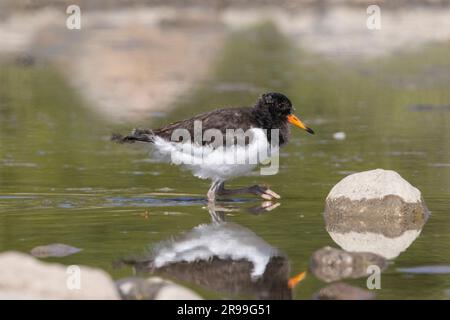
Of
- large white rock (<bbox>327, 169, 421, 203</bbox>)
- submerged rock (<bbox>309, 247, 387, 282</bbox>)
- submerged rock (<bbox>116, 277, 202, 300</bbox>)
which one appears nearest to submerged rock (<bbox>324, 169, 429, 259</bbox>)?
large white rock (<bbox>327, 169, 421, 203</bbox>)

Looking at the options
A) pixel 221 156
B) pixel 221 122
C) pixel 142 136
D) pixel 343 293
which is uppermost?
pixel 221 122

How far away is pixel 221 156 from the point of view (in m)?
14.2

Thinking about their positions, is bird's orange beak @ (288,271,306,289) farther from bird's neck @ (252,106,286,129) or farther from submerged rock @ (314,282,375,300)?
bird's neck @ (252,106,286,129)

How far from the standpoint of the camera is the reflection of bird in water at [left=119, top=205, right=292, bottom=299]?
1063cm

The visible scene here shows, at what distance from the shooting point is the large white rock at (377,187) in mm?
13539

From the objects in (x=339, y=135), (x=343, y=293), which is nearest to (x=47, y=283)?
(x=343, y=293)

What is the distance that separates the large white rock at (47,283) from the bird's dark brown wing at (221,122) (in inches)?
191

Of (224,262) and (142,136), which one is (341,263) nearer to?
(224,262)

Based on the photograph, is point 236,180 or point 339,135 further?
point 339,135

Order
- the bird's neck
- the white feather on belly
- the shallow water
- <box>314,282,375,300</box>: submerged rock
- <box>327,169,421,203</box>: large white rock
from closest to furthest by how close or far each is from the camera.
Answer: <box>314,282,375,300</box>: submerged rock
the shallow water
<box>327,169,421,203</box>: large white rock
the white feather on belly
the bird's neck

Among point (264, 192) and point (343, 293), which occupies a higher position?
point (264, 192)

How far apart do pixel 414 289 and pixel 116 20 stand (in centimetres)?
3818

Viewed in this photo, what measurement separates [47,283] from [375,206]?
206 inches

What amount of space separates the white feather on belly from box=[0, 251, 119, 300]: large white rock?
4634mm
